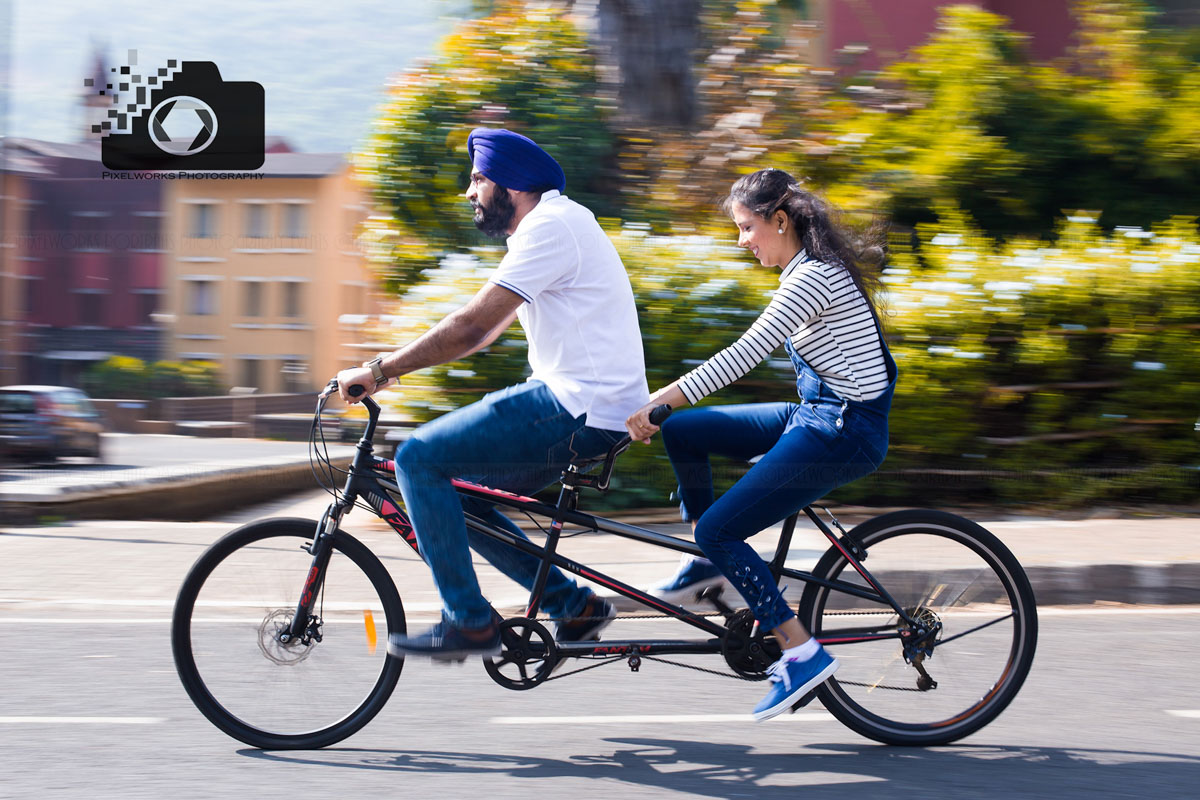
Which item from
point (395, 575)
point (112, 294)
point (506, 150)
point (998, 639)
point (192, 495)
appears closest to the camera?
point (506, 150)

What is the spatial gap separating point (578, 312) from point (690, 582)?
3.07 feet

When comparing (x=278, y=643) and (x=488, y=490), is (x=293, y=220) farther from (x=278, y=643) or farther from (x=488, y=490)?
(x=488, y=490)

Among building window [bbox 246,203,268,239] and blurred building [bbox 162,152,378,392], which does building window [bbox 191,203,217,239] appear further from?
building window [bbox 246,203,268,239]

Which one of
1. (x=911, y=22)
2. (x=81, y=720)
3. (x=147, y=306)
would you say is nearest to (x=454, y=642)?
(x=81, y=720)

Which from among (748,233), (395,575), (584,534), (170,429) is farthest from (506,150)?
(170,429)

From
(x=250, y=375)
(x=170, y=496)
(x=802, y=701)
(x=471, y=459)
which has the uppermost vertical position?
(x=471, y=459)

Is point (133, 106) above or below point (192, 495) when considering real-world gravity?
above

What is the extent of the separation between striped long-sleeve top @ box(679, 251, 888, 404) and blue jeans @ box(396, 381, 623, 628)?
409mm

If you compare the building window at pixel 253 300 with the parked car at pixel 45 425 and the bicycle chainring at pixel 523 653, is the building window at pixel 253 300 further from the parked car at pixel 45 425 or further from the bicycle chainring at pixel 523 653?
the bicycle chainring at pixel 523 653

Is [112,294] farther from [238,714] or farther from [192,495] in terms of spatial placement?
[238,714]

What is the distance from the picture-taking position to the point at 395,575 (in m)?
6.53

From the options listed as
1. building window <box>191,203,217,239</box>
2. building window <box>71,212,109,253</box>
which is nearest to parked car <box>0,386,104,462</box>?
building window <box>191,203,217,239</box>

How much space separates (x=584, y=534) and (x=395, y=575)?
2.91 m

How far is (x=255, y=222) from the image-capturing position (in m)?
21.2
